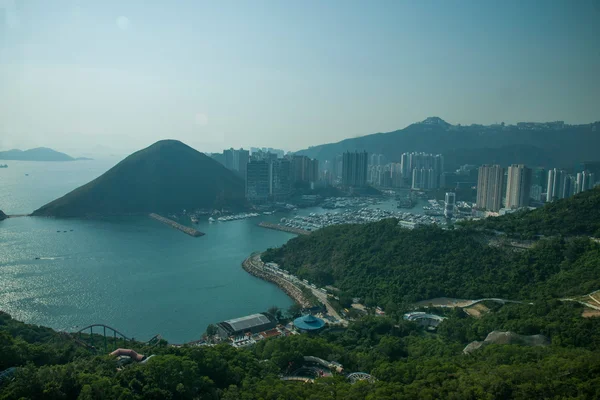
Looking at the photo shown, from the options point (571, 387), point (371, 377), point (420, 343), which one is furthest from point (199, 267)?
point (571, 387)

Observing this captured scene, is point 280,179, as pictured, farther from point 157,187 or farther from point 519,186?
point 519,186

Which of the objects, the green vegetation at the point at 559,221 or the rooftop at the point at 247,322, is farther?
the green vegetation at the point at 559,221

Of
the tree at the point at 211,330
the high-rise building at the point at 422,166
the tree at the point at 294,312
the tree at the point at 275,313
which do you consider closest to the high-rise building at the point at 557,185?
the high-rise building at the point at 422,166

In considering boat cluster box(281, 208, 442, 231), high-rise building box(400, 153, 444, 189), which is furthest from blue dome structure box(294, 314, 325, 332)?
high-rise building box(400, 153, 444, 189)

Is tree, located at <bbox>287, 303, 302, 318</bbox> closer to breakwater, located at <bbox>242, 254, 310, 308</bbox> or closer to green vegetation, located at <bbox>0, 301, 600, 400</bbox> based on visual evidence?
breakwater, located at <bbox>242, 254, 310, 308</bbox>

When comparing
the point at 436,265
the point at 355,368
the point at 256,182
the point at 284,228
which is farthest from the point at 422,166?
the point at 355,368

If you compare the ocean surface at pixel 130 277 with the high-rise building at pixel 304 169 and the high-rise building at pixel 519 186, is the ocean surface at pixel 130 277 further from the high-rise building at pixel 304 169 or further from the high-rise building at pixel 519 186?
the high-rise building at pixel 304 169
